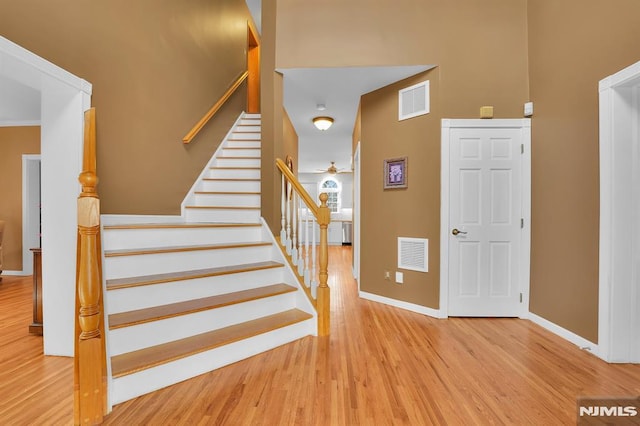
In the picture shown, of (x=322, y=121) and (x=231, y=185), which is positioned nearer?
(x=231, y=185)

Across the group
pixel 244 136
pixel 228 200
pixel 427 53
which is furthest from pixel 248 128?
pixel 427 53

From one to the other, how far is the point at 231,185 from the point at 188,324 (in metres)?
2.01

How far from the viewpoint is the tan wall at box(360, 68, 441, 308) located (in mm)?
3107

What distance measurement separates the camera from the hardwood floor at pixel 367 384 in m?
1.52

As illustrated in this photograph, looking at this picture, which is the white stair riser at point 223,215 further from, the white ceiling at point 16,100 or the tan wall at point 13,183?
the tan wall at point 13,183

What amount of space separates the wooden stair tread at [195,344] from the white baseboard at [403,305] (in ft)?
4.49

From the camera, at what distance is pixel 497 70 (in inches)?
119

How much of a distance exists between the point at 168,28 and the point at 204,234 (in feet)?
7.76

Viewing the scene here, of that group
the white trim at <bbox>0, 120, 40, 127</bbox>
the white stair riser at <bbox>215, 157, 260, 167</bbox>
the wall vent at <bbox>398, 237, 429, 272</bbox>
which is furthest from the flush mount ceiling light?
the white trim at <bbox>0, 120, 40, 127</bbox>

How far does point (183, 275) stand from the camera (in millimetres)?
2170

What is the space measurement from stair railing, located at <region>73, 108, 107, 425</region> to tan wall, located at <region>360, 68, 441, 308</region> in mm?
2868

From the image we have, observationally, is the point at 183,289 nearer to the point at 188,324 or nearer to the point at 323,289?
the point at 188,324

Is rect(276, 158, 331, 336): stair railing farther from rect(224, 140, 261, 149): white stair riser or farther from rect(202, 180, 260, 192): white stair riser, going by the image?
rect(224, 140, 261, 149): white stair riser

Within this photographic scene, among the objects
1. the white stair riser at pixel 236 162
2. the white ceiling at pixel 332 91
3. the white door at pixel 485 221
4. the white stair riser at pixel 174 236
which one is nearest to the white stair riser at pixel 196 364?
the white stair riser at pixel 174 236
